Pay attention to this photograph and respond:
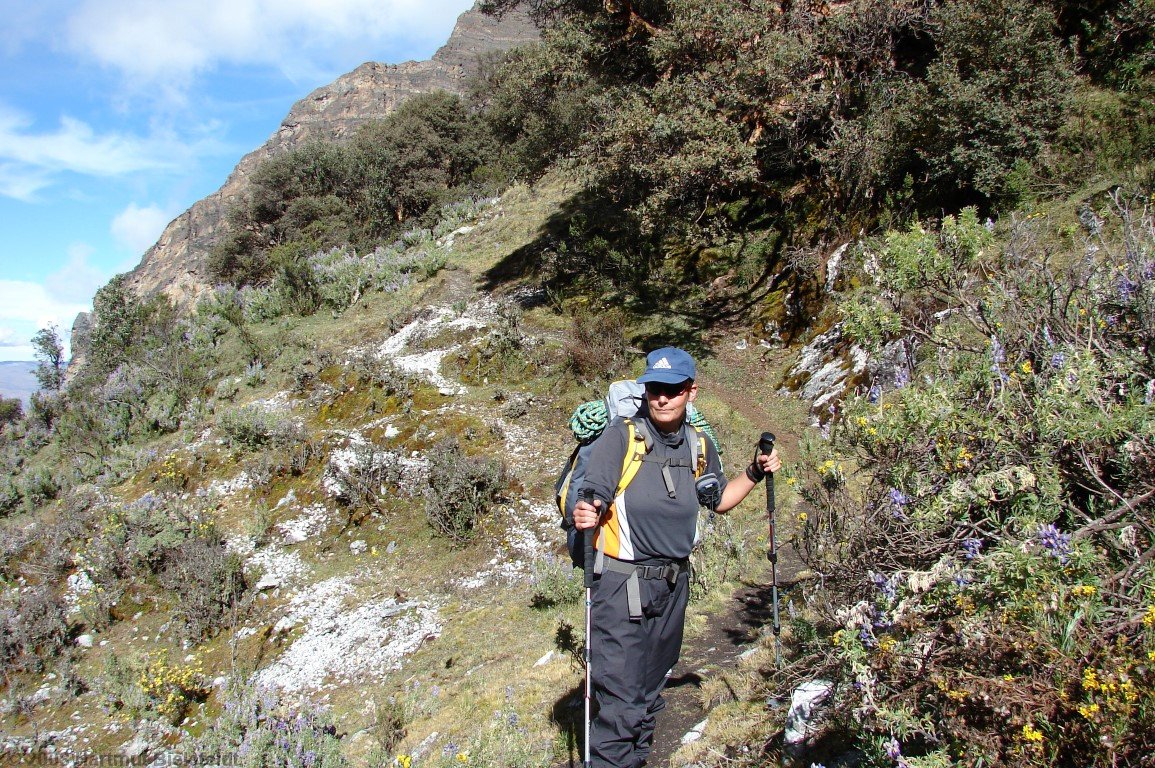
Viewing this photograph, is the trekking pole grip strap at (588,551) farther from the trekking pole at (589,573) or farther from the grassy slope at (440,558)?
the grassy slope at (440,558)

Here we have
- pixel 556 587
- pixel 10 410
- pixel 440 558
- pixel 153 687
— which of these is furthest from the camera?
pixel 10 410

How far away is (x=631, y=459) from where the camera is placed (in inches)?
115

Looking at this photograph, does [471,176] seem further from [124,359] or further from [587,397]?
[587,397]

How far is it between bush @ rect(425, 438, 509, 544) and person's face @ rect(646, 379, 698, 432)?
17.3 ft

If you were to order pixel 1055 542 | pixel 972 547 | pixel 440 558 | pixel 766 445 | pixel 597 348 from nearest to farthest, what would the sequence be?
pixel 1055 542
pixel 972 547
pixel 766 445
pixel 440 558
pixel 597 348

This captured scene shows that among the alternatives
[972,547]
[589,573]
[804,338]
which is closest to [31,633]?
[589,573]

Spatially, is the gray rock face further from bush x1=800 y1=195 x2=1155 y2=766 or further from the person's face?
bush x1=800 y1=195 x2=1155 y2=766

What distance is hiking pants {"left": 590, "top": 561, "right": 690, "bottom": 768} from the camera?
2.91 metres

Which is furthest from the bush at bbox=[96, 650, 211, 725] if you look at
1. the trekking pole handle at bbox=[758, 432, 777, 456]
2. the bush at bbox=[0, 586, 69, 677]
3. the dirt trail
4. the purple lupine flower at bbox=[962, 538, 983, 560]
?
the purple lupine flower at bbox=[962, 538, 983, 560]

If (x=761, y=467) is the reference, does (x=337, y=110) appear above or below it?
above

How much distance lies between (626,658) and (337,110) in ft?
268

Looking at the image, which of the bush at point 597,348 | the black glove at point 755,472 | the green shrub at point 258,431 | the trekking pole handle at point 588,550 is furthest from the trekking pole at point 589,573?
the green shrub at point 258,431

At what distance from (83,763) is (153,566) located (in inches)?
126

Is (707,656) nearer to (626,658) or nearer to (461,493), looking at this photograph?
(626,658)
